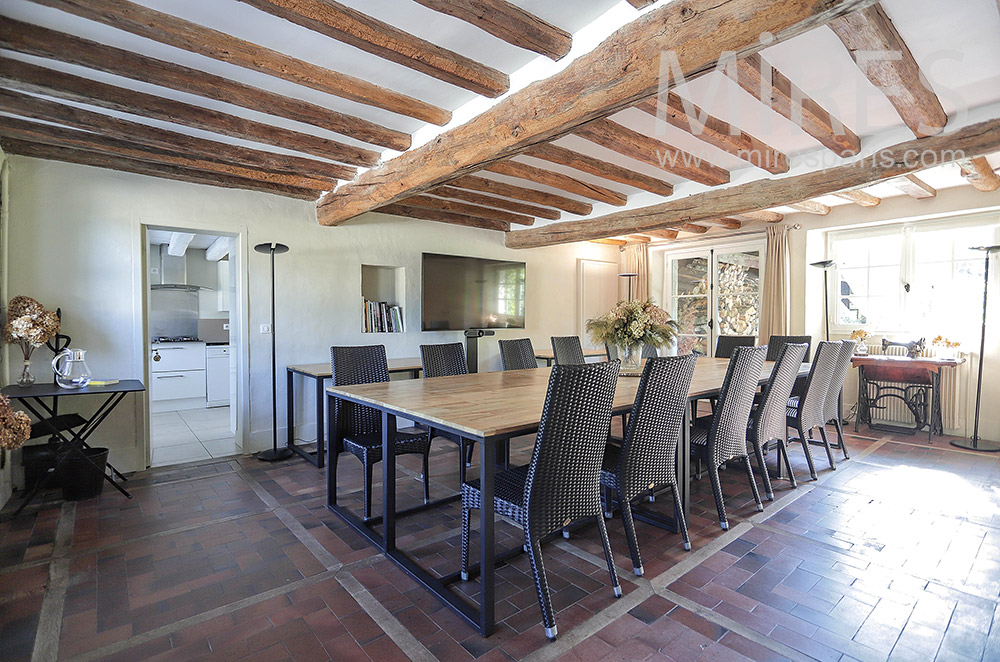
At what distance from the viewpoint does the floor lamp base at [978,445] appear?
4270mm

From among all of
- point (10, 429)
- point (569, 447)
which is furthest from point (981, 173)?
point (10, 429)

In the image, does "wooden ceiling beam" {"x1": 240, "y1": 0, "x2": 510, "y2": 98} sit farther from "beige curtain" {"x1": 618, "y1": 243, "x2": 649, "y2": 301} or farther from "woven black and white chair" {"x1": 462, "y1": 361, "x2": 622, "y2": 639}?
"beige curtain" {"x1": 618, "y1": 243, "x2": 649, "y2": 301}

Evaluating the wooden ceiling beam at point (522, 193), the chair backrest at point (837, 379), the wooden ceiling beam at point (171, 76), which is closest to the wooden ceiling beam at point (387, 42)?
the wooden ceiling beam at point (171, 76)

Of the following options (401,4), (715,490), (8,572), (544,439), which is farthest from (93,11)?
(715,490)

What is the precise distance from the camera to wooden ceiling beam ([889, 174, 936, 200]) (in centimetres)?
411

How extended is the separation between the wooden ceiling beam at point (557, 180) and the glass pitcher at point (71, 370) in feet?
9.71

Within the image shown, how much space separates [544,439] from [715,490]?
1486 mm

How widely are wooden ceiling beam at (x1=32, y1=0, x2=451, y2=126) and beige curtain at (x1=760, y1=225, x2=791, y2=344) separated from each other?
4.74 metres

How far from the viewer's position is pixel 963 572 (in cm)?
223

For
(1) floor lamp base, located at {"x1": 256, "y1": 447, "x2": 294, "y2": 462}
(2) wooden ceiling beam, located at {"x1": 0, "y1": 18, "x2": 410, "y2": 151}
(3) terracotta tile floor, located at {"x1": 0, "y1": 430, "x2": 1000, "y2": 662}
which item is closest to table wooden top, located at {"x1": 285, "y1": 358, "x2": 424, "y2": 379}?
(1) floor lamp base, located at {"x1": 256, "y1": 447, "x2": 294, "y2": 462}

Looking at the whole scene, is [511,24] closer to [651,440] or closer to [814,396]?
[651,440]

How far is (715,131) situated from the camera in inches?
119

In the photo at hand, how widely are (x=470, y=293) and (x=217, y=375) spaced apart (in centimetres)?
366

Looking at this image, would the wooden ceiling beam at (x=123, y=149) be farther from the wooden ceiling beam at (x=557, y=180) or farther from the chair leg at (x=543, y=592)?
the chair leg at (x=543, y=592)
